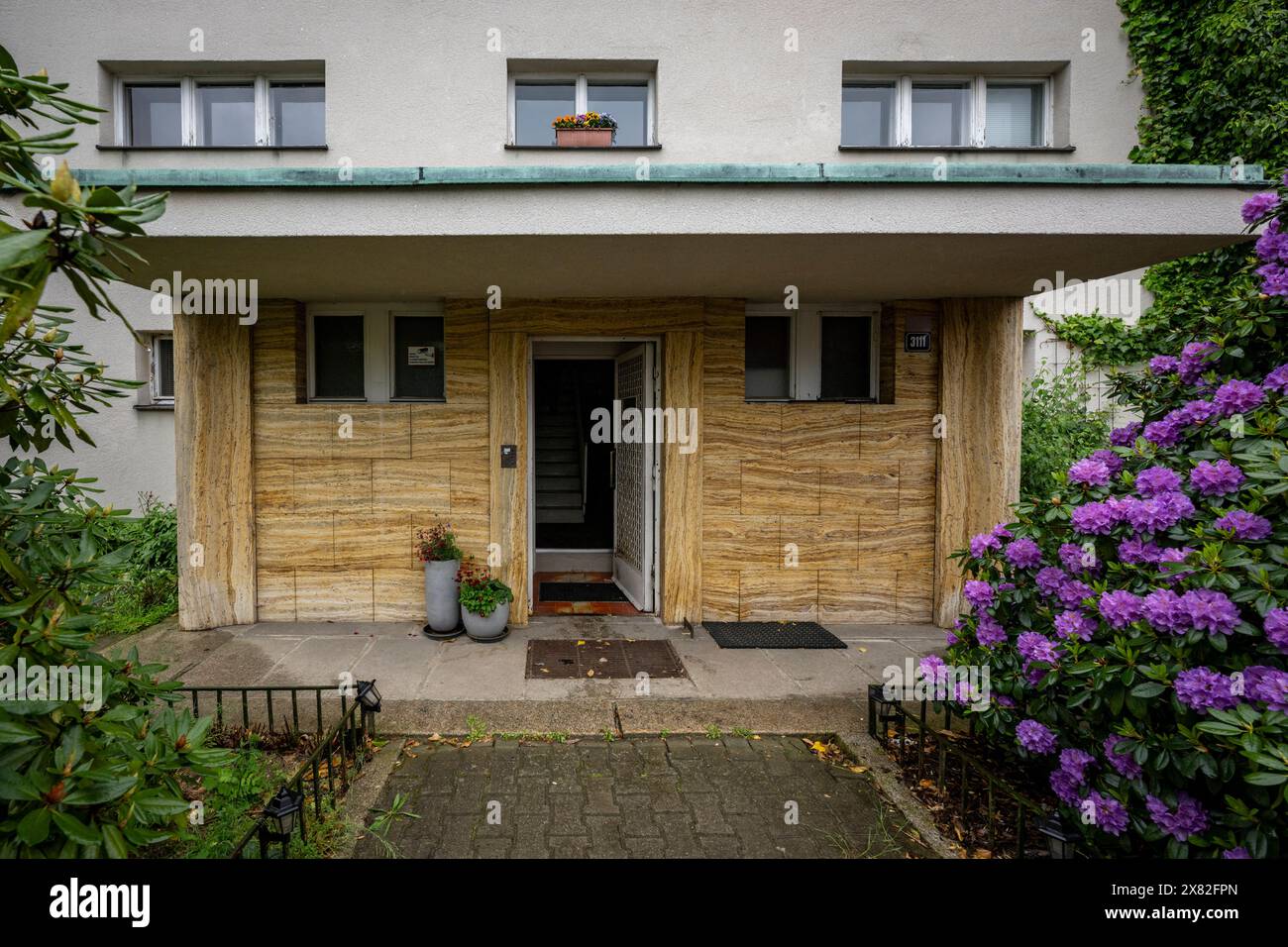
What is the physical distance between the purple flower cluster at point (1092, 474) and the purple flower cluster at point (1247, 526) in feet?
1.96

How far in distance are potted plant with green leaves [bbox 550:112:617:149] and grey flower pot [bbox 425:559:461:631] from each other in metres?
4.34

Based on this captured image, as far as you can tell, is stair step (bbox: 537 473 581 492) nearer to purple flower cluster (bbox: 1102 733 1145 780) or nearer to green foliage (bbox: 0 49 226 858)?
green foliage (bbox: 0 49 226 858)

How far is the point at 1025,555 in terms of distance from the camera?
9.07 ft

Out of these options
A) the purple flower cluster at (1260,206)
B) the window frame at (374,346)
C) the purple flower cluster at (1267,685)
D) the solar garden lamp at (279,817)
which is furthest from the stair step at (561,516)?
the purple flower cluster at (1267,685)

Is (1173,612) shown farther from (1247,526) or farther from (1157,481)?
(1157,481)

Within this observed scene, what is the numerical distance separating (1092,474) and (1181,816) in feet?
4.17

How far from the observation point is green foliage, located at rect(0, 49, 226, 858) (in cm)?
101

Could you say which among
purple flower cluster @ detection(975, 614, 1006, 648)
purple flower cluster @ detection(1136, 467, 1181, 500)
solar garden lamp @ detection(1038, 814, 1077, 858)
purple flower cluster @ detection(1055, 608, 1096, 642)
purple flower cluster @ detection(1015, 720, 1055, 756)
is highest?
purple flower cluster @ detection(1136, 467, 1181, 500)

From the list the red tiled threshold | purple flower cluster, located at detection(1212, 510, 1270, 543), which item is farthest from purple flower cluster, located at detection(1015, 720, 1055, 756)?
the red tiled threshold

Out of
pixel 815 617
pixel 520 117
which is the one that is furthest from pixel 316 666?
pixel 520 117
